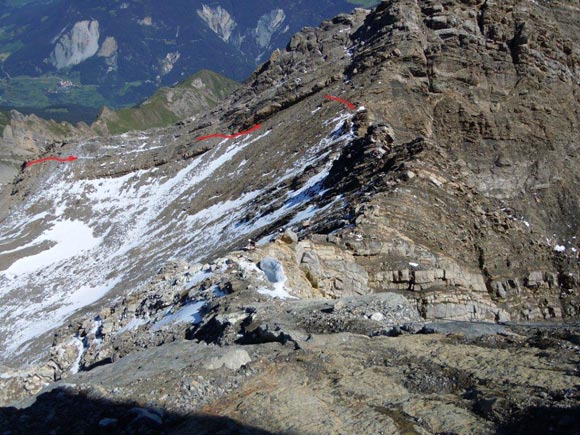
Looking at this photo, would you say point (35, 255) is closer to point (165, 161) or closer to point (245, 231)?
point (165, 161)

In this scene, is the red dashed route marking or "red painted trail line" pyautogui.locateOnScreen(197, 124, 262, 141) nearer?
the red dashed route marking

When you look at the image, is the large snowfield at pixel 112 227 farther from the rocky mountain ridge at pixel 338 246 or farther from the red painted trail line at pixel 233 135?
the red painted trail line at pixel 233 135

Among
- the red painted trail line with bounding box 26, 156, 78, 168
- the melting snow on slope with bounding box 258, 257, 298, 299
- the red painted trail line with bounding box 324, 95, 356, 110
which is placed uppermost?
the red painted trail line with bounding box 324, 95, 356, 110

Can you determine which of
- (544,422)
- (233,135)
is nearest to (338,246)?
(544,422)

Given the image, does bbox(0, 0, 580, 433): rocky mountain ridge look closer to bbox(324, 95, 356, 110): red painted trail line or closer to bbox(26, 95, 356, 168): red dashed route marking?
bbox(324, 95, 356, 110): red painted trail line

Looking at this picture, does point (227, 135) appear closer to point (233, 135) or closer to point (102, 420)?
point (233, 135)

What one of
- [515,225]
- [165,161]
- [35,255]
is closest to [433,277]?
[515,225]

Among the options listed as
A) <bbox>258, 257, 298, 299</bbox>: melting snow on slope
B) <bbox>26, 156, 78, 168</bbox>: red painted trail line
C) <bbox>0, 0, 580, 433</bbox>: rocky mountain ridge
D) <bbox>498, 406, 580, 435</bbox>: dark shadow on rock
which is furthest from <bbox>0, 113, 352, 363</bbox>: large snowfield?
<bbox>498, 406, 580, 435</bbox>: dark shadow on rock
